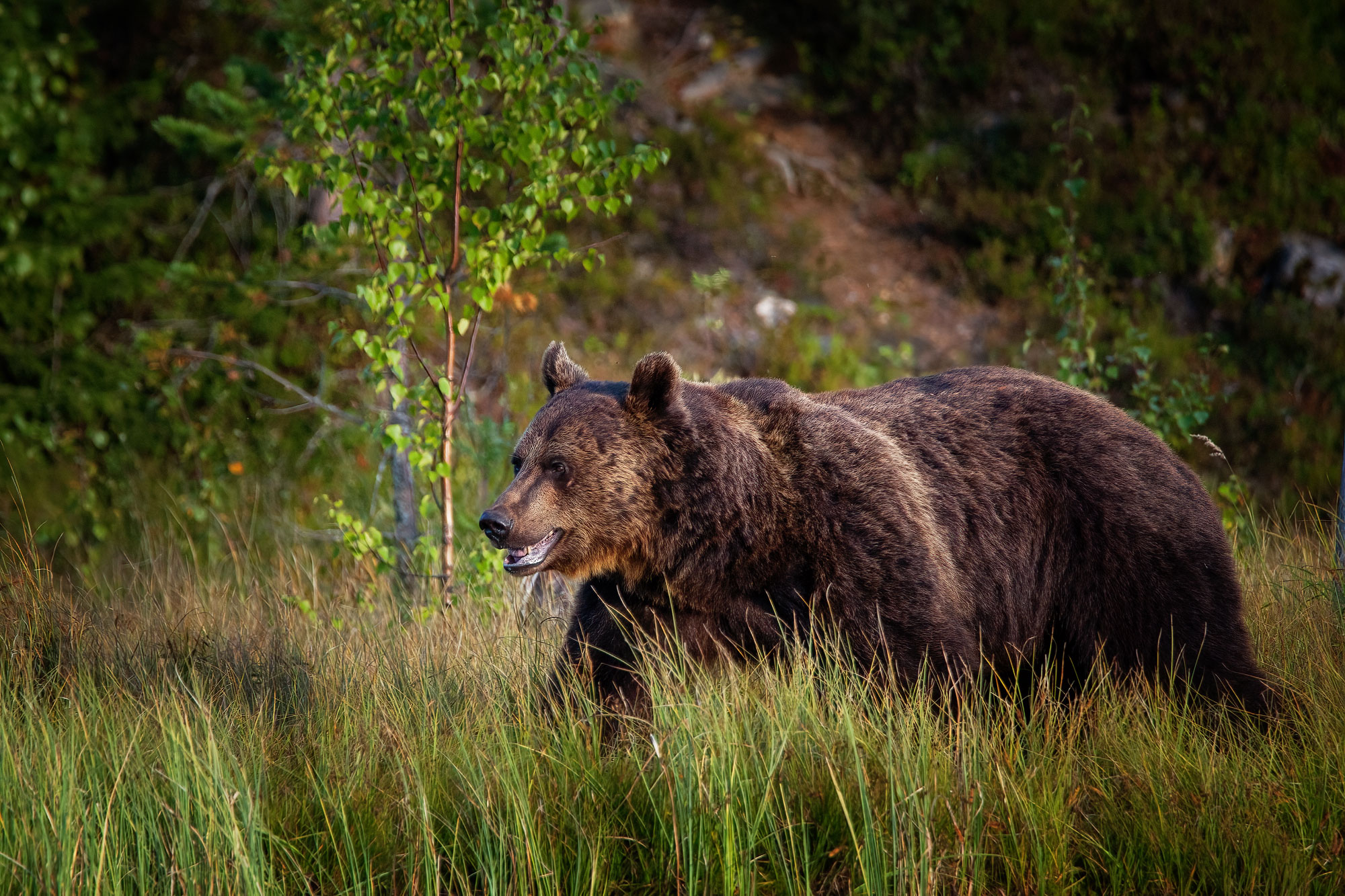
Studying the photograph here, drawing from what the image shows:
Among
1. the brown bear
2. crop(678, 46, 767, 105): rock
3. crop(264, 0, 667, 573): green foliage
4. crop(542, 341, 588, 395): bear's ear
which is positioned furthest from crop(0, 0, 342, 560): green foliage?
crop(678, 46, 767, 105): rock

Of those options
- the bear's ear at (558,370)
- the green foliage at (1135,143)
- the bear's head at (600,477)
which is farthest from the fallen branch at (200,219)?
the green foliage at (1135,143)

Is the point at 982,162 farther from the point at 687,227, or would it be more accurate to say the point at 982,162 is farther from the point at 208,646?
the point at 208,646

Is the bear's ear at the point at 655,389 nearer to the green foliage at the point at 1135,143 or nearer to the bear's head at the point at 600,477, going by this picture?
the bear's head at the point at 600,477

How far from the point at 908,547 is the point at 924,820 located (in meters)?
1.20

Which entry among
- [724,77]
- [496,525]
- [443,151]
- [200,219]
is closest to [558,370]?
[496,525]

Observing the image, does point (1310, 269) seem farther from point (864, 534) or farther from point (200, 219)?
point (200, 219)

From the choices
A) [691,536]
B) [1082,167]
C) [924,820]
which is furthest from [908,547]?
[1082,167]

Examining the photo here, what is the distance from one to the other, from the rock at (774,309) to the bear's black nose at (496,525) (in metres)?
9.50

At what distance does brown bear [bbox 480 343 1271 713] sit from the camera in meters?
3.89

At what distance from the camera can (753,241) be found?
46.3 ft

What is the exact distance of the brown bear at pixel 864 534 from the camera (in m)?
3.89

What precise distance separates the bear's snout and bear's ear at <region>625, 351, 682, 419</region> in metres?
0.63

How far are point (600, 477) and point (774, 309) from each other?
378 inches

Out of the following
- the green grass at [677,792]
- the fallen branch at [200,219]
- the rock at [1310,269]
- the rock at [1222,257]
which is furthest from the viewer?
the rock at [1222,257]
